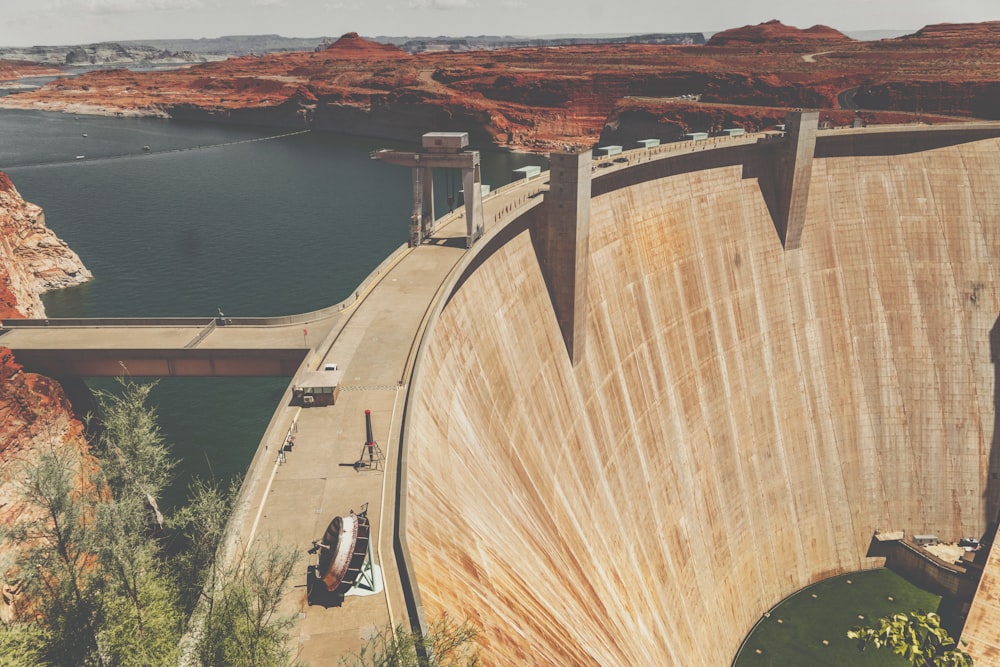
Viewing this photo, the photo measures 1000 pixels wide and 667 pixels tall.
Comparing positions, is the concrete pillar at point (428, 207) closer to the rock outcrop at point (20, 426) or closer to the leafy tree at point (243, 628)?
the rock outcrop at point (20, 426)

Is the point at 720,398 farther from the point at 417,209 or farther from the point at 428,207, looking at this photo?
the point at 417,209

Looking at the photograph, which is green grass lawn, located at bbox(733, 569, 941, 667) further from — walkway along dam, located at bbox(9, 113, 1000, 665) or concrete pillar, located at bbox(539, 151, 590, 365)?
concrete pillar, located at bbox(539, 151, 590, 365)

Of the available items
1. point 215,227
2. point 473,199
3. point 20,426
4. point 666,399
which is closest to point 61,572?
point 20,426

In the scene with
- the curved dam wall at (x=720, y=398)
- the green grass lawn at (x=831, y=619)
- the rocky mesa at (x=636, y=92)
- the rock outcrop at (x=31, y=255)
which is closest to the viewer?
the curved dam wall at (x=720, y=398)

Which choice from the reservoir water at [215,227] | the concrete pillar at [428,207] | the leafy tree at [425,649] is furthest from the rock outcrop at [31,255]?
the leafy tree at [425,649]

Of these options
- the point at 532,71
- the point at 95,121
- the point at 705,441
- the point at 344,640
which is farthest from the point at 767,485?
the point at 95,121
